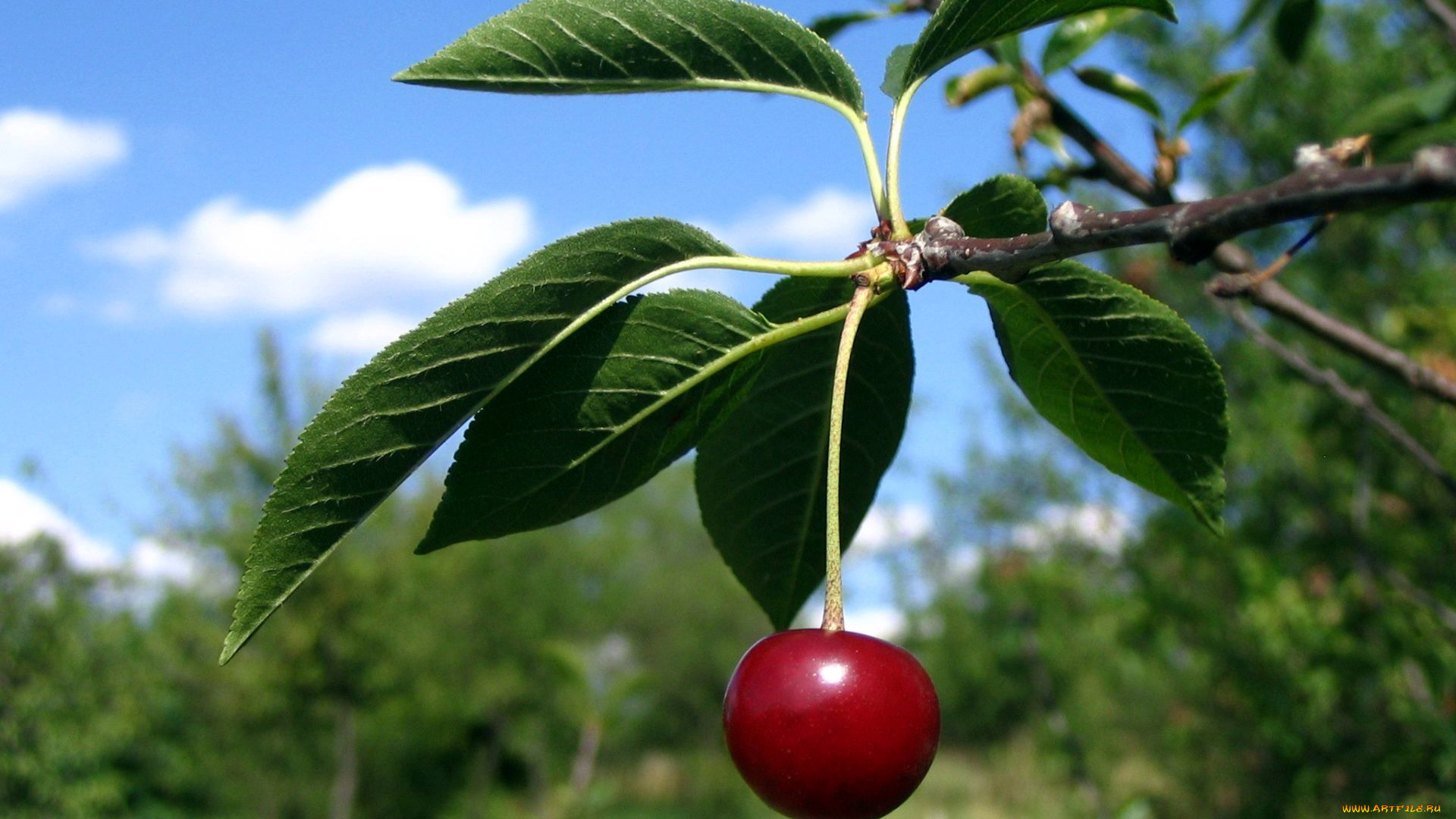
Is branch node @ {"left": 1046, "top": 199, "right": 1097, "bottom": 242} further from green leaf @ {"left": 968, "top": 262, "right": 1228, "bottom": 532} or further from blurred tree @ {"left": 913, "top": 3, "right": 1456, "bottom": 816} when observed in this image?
blurred tree @ {"left": 913, "top": 3, "right": 1456, "bottom": 816}

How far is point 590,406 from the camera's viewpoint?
103cm

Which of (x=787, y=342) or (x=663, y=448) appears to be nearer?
(x=663, y=448)

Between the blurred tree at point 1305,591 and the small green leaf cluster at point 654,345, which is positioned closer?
the small green leaf cluster at point 654,345

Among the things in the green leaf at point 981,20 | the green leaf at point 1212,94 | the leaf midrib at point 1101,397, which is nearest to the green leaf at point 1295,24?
the green leaf at point 1212,94

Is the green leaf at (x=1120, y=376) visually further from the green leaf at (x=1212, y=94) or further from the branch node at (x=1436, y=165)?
the green leaf at (x=1212, y=94)

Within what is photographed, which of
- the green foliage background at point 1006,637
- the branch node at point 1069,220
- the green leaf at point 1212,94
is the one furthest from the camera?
the green foliage background at point 1006,637

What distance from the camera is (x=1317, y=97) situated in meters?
14.7

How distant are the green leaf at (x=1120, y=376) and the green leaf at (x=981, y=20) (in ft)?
0.74

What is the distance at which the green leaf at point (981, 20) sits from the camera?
102 cm

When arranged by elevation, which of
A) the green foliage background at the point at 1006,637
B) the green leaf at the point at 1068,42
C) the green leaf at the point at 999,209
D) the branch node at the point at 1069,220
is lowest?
the green foliage background at the point at 1006,637

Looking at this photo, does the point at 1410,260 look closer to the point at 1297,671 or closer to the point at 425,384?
the point at 1297,671

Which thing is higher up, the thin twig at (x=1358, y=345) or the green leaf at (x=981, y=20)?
the green leaf at (x=981, y=20)

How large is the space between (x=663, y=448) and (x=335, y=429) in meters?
0.32

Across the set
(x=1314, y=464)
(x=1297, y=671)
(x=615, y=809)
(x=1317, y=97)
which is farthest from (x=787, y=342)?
(x=615, y=809)
